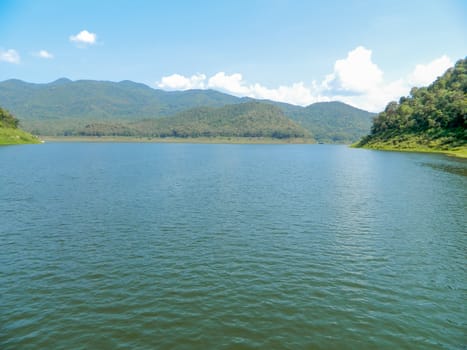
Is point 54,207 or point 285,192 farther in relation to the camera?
point 285,192

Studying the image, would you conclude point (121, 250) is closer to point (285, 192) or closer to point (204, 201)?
point (204, 201)

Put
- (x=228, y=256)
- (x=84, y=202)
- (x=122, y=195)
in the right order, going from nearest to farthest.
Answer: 1. (x=228, y=256)
2. (x=84, y=202)
3. (x=122, y=195)

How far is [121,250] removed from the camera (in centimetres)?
3588

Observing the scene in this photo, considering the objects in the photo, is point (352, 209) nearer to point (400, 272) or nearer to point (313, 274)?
point (400, 272)

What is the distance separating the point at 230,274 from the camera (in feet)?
99.0

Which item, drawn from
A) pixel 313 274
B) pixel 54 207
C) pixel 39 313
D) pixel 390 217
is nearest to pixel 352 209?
pixel 390 217

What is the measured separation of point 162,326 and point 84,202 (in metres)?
44.3

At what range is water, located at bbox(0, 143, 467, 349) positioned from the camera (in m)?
21.4

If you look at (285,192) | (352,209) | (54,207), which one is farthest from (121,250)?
(285,192)

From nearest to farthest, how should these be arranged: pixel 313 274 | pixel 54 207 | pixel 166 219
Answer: pixel 313 274
pixel 166 219
pixel 54 207

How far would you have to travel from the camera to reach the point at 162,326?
72.0ft

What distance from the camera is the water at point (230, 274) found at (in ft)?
70.3

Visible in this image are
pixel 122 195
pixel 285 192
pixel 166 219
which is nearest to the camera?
pixel 166 219

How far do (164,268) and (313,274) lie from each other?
14747 millimetres
